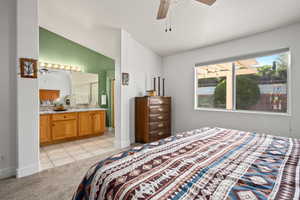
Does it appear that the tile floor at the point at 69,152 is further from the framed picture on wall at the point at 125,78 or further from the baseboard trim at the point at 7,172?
the framed picture on wall at the point at 125,78

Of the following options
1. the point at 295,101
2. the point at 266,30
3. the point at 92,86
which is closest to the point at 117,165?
the point at 295,101

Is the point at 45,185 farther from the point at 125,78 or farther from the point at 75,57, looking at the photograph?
the point at 75,57

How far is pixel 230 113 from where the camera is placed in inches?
127

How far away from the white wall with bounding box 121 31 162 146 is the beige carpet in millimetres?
1331

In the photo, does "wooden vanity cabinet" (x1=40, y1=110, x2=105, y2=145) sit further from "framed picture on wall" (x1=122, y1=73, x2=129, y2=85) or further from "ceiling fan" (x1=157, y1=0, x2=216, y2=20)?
"ceiling fan" (x1=157, y1=0, x2=216, y2=20)

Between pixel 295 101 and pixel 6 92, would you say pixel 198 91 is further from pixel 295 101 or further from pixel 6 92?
pixel 6 92

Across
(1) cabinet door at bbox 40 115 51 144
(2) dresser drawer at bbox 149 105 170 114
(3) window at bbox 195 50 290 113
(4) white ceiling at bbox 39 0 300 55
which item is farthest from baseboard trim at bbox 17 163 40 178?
(3) window at bbox 195 50 290 113

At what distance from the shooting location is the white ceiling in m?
2.17

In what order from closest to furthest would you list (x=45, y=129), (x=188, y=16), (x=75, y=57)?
(x=188, y=16), (x=45, y=129), (x=75, y=57)

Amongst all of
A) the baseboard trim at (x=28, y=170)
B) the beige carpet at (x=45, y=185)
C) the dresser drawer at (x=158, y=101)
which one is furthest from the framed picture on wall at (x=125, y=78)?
the baseboard trim at (x=28, y=170)

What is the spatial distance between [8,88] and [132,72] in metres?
2.23

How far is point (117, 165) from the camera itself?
982 millimetres

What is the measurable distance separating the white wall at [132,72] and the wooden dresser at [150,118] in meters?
0.17

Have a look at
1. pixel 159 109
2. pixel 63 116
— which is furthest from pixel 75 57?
pixel 159 109
